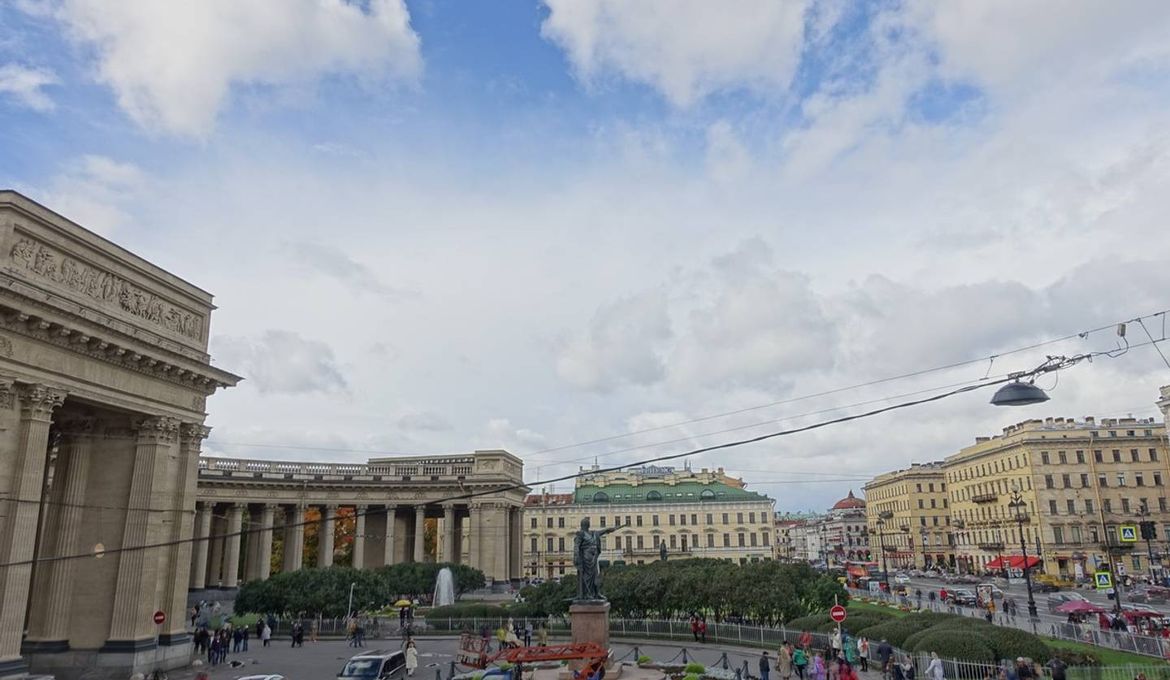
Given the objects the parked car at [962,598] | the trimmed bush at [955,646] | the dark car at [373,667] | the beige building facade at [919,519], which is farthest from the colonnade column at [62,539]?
the beige building facade at [919,519]

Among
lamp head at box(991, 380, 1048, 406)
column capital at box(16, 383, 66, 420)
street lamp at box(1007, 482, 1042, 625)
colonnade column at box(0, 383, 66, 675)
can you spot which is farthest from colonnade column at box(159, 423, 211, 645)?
street lamp at box(1007, 482, 1042, 625)

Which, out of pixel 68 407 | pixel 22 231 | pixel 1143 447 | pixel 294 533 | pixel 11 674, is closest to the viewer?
pixel 11 674

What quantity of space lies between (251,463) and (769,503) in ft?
210

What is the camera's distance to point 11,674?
830 inches

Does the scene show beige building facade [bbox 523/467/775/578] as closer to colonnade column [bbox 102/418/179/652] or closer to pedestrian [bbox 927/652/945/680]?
colonnade column [bbox 102/418/179/652]

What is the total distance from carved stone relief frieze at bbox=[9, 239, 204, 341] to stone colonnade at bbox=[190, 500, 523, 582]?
30.1 m

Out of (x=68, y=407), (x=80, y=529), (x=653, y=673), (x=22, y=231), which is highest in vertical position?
(x=22, y=231)

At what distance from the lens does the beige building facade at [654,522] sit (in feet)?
324

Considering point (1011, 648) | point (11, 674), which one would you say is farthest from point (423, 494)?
point (1011, 648)

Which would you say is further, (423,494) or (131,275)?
(423,494)

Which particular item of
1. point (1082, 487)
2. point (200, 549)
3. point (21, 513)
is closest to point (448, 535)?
point (200, 549)

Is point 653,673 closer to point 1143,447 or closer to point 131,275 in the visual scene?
point 131,275

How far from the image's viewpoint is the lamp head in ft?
47.4

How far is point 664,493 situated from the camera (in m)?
103
